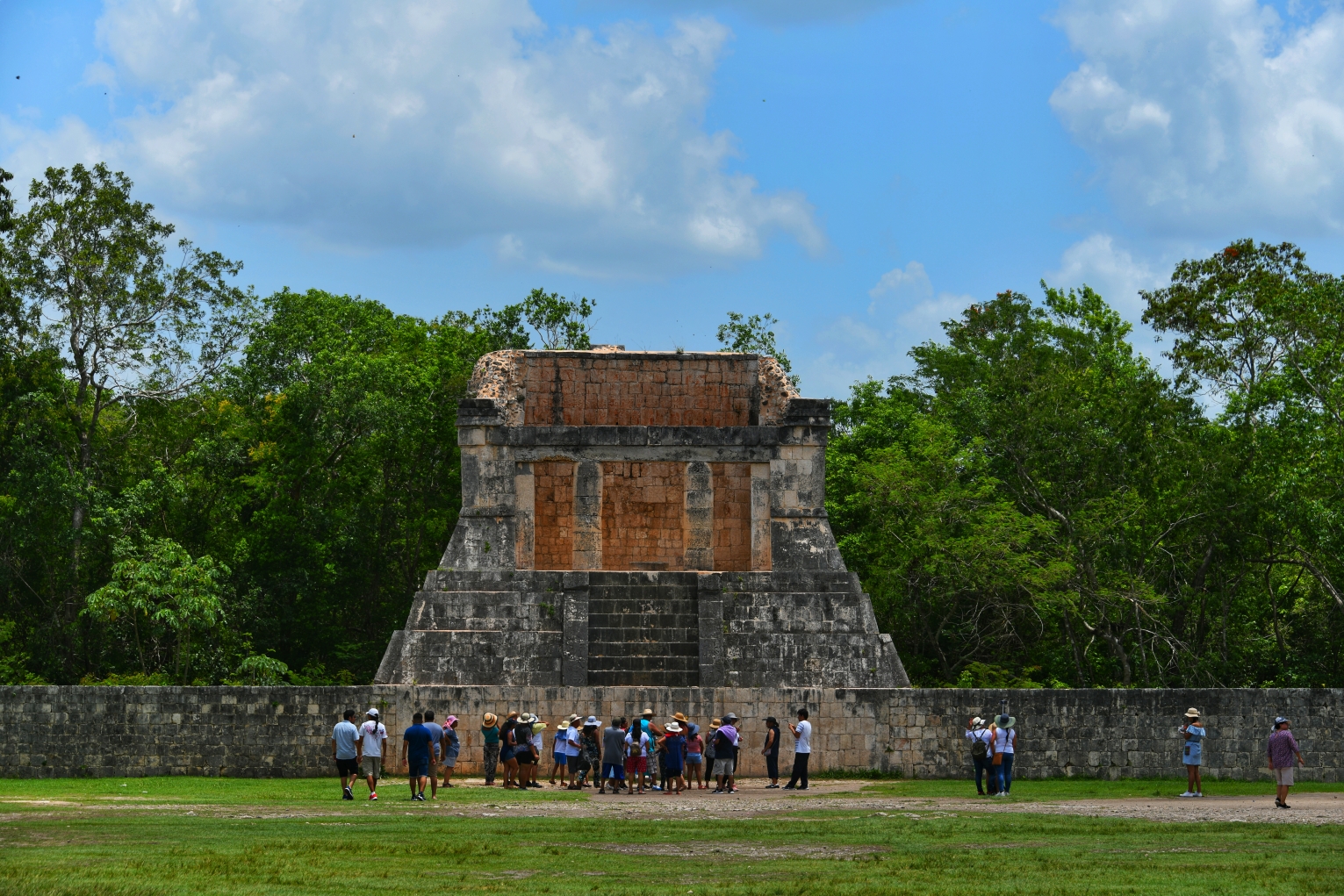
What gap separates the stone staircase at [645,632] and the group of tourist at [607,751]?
6.40ft

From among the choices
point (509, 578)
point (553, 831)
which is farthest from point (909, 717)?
point (553, 831)

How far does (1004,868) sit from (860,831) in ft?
8.81

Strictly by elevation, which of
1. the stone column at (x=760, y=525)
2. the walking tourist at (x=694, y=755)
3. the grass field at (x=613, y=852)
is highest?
the stone column at (x=760, y=525)

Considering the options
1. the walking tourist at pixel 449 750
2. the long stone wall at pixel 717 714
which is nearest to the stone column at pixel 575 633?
the long stone wall at pixel 717 714

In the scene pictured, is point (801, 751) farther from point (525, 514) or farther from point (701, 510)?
point (525, 514)

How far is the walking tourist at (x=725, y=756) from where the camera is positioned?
18.7 m

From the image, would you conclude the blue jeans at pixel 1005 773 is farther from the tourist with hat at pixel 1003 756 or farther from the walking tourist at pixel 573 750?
the walking tourist at pixel 573 750

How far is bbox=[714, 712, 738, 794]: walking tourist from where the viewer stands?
18672 millimetres

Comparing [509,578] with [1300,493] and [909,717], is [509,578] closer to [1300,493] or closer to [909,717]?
[909,717]

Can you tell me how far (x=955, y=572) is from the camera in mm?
28875

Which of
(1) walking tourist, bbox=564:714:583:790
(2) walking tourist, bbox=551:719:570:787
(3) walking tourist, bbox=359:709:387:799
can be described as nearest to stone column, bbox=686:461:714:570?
(2) walking tourist, bbox=551:719:570:787

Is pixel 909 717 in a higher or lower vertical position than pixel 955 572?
lower

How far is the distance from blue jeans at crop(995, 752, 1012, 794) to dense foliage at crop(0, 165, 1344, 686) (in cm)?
811

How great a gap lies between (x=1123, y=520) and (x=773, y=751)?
39.3 feet
